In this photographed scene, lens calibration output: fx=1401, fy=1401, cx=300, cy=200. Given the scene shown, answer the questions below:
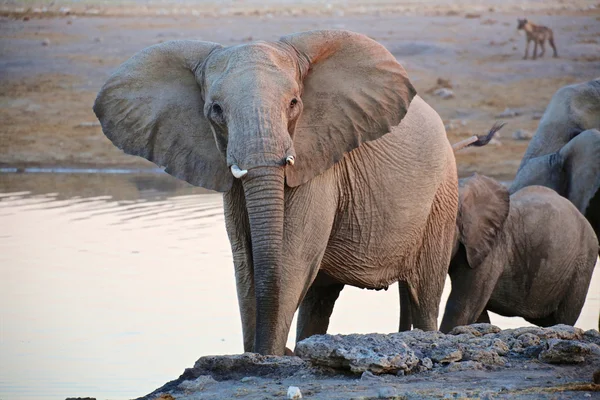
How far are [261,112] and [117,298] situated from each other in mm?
3282

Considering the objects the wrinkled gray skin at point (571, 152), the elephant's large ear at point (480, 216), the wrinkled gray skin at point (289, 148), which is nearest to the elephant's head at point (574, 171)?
the wrinkled gray skin at point (571, 152)

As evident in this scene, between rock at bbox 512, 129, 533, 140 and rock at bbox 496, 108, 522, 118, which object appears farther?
rock at bbox 496, 108, 522, 118

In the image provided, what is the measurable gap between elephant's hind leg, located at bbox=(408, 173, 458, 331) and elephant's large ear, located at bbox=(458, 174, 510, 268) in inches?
20.5

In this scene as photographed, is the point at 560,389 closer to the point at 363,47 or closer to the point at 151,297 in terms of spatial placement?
the point at 363,47

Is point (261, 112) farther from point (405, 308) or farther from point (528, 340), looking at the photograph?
point (405, 308)

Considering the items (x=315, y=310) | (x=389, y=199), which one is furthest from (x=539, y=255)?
(x=389, y=199)

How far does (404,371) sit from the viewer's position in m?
4.07

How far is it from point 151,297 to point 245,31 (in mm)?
14268

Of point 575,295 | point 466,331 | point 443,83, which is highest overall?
point 443,83

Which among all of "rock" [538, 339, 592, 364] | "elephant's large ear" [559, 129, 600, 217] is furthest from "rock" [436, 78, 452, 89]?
"rock" [538, 339, 592, 364]

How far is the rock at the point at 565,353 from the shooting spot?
13.9 ft

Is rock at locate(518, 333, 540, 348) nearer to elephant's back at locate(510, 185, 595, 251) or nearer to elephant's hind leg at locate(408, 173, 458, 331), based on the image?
elephant's hind leg at locate(408, 173, 458, 331)

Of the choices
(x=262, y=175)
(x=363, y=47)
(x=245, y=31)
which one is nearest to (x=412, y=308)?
(x=363, y=47)

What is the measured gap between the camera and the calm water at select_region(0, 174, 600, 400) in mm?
5758
